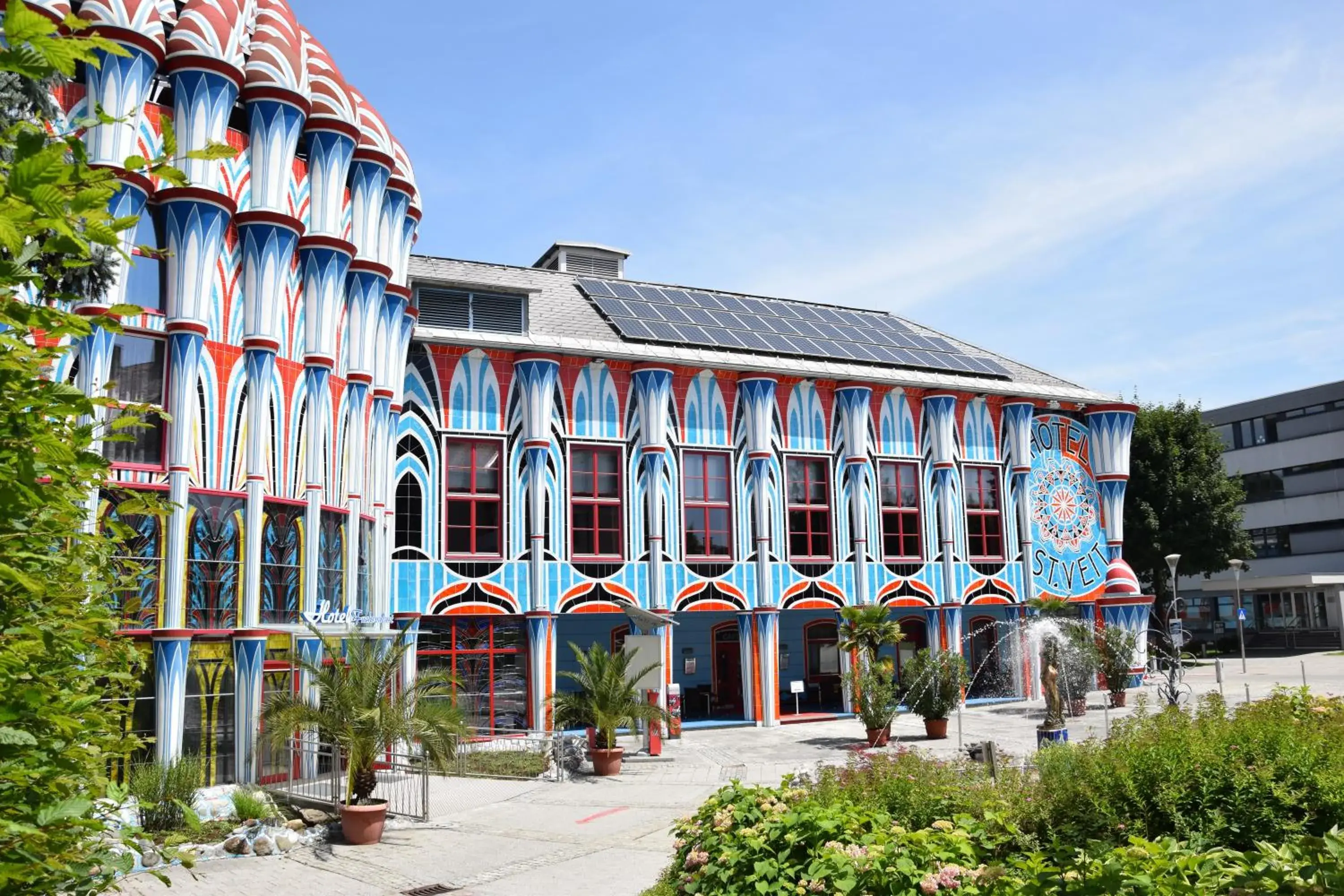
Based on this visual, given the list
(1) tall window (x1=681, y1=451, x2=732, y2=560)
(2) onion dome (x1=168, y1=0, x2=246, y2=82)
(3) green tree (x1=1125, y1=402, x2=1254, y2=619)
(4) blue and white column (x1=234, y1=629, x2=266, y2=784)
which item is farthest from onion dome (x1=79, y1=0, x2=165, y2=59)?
(3) green tree (x1=1125, y1=402, x2=1254, y2=619)

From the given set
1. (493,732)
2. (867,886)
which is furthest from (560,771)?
(867,886)

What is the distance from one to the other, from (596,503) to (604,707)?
8740mm

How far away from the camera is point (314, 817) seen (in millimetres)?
17453

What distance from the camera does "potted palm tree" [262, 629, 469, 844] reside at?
55.0ft

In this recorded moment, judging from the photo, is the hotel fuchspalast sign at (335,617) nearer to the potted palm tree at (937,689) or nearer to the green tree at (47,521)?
the potted palm tree at (937,689)

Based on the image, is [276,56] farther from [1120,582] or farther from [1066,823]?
[1120,582]

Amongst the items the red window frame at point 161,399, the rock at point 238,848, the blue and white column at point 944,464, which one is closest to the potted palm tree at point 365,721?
the rock at point 238,848

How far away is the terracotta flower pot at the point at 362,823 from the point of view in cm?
1650

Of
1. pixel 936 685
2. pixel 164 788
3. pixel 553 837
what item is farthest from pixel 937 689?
pixel 164 788

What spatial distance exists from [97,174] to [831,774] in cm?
1114

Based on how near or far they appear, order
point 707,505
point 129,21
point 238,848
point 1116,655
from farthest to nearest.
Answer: point 1116,655 → point 707,505 → point 129,21 → point 238,848

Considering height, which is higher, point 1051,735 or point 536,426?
point 536,426

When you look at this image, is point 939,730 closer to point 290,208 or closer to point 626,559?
point 626,559

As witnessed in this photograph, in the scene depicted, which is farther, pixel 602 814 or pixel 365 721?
pixel 602 814
